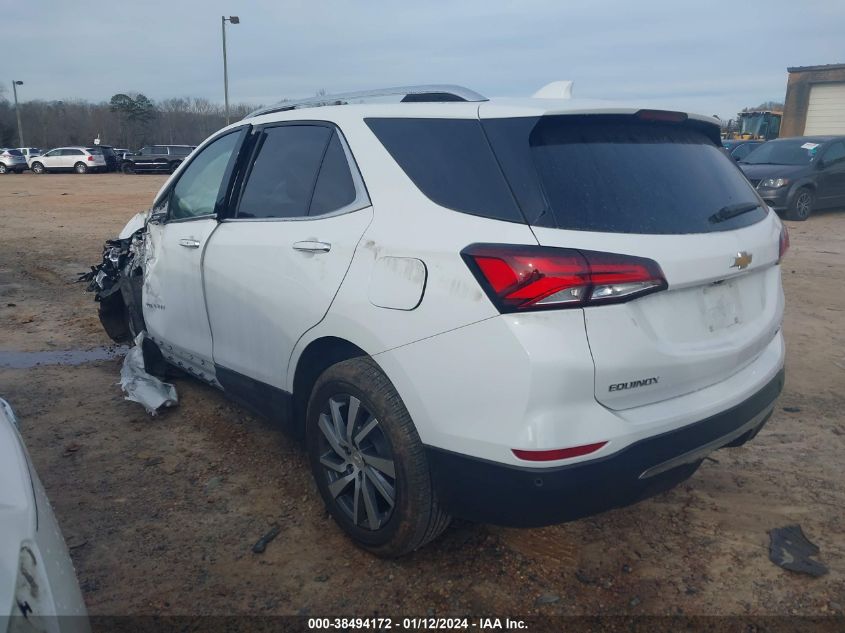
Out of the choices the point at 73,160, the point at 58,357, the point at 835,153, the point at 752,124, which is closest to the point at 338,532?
the point at 58,357

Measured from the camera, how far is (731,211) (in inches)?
110

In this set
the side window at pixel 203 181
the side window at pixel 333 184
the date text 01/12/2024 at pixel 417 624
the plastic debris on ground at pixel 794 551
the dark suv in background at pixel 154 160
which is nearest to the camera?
the date text 01/12/2024 at pixel 417 624

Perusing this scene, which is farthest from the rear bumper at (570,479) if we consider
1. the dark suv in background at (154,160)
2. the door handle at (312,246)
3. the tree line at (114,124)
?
the tree line at (114,124)

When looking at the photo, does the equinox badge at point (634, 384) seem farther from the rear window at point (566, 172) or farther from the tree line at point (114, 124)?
the tree line at point (114, 124)

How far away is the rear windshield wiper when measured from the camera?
269 cm

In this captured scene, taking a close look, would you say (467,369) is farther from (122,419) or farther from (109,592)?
(122,419)

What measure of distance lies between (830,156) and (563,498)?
49.8 ft

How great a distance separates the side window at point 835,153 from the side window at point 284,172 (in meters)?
14.3

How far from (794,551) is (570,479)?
139cm

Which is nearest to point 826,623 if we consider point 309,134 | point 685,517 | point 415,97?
point 685,517

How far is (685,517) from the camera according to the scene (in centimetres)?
325

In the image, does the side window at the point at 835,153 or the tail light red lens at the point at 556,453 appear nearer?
the tail light red lens at the point at 556,453

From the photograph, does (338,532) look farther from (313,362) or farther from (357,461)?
(313,362)

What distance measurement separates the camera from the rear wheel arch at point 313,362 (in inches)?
113
